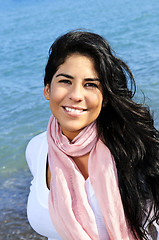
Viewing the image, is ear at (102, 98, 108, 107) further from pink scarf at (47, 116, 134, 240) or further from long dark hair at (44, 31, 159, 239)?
pink scarf at (47, 116, 134, 240)

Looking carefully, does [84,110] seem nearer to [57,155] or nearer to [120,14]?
[57,155]

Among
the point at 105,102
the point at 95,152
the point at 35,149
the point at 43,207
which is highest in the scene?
the point at 105,102

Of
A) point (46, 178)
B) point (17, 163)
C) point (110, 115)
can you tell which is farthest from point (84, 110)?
point (17, 163)

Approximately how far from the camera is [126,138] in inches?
96.8

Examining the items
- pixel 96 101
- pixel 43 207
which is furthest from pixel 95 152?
pixel 43 207

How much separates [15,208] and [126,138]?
8.59ft

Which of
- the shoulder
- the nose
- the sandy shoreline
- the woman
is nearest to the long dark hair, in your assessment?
the woman

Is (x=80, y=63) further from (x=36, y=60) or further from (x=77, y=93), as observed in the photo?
(x=36, y=60)

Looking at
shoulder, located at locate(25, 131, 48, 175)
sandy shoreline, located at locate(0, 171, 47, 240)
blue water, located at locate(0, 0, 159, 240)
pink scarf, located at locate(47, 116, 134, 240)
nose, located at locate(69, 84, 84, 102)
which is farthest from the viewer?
blue water, located at locate(0, 0, 159, 240)

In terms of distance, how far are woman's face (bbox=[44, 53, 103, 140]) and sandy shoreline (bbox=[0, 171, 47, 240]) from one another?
2162 mm

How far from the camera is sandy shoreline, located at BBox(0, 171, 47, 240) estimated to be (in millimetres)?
4273

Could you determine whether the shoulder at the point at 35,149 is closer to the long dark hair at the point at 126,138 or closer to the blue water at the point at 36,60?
the long dark hair at the point at 126,138

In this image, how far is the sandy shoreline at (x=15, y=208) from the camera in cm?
427

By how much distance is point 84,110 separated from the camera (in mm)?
2309
